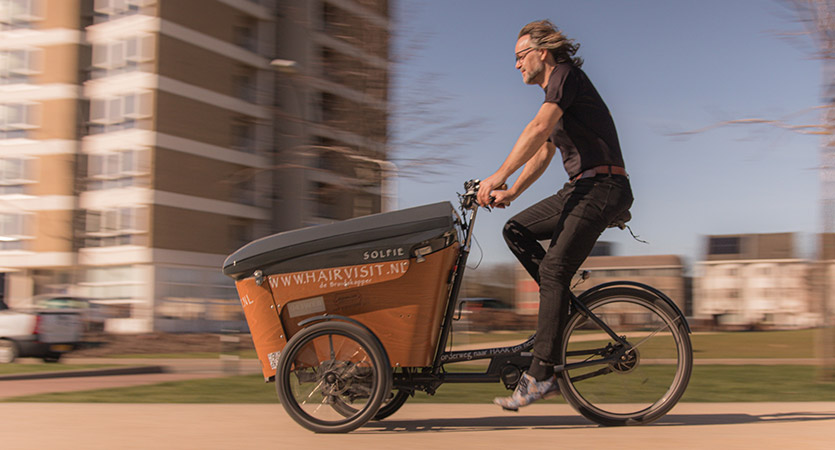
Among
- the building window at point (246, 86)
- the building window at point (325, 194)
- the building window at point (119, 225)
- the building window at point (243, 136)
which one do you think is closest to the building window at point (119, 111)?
the building window at point (119, 225)

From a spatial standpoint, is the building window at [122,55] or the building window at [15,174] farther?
the building window at [15,174]

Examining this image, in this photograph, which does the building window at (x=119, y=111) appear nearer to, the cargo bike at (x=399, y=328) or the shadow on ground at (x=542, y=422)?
the cargo bike at (x=399, y=328)

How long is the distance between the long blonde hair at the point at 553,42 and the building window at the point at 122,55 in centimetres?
3596

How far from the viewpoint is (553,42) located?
411cm

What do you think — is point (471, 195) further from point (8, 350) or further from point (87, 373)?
point (8, 350)

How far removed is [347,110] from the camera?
1108 cm

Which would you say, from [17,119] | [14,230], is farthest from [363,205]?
[14,230]

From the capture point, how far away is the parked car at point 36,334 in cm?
1780

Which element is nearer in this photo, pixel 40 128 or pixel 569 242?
pixel 569 242

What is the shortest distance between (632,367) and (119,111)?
1471 inches

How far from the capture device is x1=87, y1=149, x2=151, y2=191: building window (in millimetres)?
37125

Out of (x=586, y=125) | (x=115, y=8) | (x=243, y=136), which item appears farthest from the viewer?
(x=243, y=136)

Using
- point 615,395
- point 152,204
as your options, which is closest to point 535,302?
point 615,395

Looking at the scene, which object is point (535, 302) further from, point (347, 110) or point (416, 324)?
point (347, 110)
